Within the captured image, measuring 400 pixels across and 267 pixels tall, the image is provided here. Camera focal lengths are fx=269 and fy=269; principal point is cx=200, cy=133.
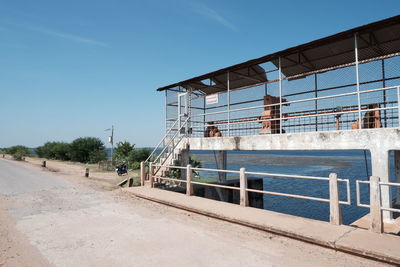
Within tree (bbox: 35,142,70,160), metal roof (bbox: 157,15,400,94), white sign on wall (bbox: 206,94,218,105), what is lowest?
tree (bbox: 35,142,70,160)

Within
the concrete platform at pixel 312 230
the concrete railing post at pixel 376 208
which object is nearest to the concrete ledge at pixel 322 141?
the concrete railing post at pixel 376 208

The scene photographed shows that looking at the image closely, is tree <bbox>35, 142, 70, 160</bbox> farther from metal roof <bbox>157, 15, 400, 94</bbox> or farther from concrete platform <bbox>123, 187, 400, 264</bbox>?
concrete platform <bbox>123, 187, 400, 264</bbox>

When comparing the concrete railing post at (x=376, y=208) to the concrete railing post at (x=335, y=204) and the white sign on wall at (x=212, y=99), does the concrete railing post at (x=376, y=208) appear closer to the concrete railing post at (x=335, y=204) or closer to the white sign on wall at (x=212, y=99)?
the concrete railing post at (x=335, y=204)

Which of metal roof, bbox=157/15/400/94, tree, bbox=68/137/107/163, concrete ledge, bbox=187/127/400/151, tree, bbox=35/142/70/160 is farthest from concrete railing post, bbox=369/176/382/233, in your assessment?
tree, bbox=35/142/70/160

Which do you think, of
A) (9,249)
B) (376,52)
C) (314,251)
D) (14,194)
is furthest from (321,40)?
(14,194)

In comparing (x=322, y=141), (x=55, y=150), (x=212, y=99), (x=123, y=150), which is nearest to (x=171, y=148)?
(x=212, y=99)

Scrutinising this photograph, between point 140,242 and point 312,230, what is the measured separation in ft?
12.1

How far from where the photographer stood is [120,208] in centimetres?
894

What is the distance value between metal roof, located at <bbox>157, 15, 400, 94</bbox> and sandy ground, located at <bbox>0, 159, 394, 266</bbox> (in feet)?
24.1

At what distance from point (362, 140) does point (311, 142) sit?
155cm

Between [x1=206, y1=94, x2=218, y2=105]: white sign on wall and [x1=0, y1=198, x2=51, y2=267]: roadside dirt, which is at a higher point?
[x1=206, y1=94, x2=218, y2=105]: white sign on wall

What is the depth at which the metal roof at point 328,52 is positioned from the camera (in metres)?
9.27

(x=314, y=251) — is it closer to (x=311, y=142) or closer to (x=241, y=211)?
(x=241, y=211)

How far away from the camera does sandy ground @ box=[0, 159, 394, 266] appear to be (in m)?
4.65
